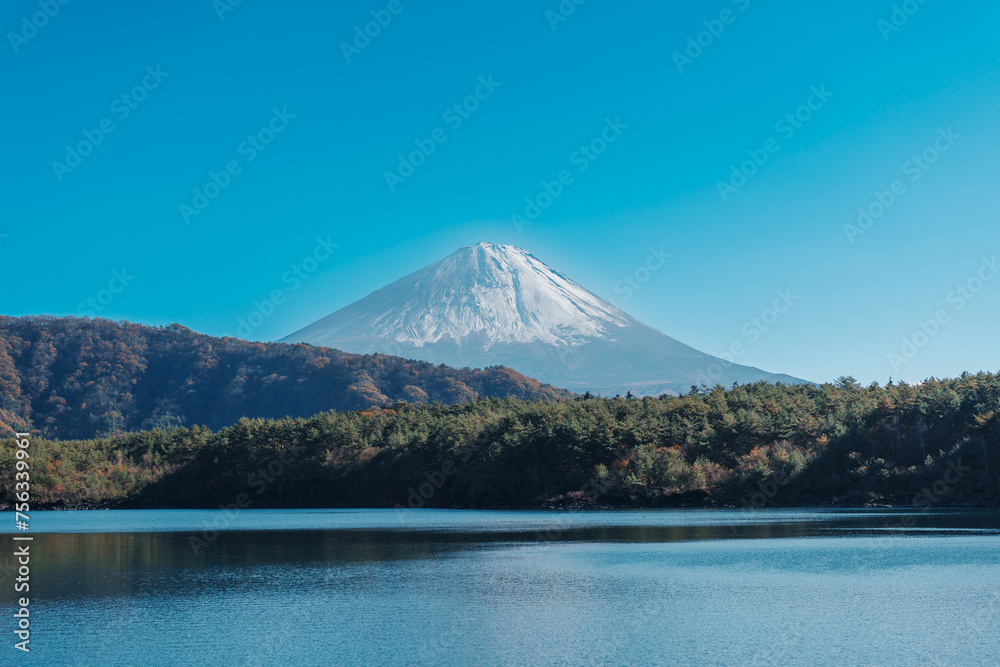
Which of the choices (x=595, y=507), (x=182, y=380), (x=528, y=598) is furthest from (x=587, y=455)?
(x=182, y=380)

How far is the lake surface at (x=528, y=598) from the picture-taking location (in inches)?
706

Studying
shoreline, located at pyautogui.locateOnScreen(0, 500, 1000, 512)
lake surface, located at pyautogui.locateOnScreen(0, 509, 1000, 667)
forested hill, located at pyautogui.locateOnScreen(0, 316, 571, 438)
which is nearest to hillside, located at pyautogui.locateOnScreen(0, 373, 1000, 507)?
shoreline, located at pyautogui.locateOnScreen(0, 500, 1000, 512)

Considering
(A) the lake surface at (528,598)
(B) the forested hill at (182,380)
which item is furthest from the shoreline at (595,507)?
(B) the forested hill at (182,380)

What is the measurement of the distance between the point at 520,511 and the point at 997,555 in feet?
131

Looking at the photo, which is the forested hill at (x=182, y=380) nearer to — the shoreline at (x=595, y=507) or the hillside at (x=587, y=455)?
the hillside at (x=587, y=455)

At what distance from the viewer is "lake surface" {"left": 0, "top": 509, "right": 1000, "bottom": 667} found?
58.8 feet

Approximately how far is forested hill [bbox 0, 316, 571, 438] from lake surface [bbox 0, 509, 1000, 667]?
85463mm

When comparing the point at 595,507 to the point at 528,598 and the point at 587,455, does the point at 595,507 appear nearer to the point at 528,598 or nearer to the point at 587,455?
the point at 587,455

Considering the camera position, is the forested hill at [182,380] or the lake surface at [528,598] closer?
the lake surface at [528,598]

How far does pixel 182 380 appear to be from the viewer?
447 ft

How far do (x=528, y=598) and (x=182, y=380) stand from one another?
401 feet

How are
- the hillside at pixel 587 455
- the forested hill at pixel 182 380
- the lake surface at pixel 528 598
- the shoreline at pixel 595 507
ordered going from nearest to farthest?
the lake surface at pixel 528 598 < the shoreline at pixel 595 507 < the hillside at pixel 587 455 < the forested hill at pixel 182 380

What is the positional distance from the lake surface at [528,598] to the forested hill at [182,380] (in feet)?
280

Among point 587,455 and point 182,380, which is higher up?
point 182,380
